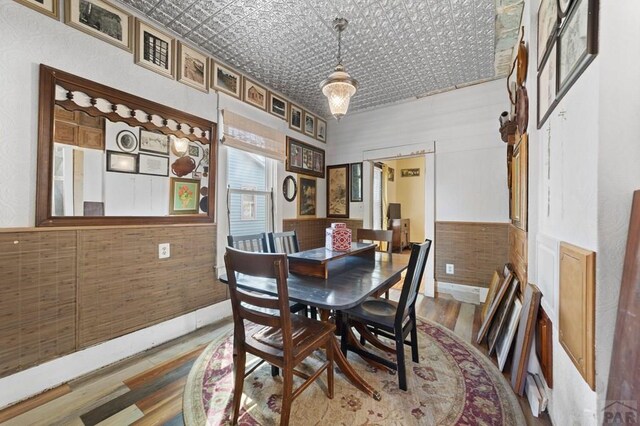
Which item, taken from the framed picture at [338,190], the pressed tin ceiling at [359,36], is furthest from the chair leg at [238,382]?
the framed picture at [338,190]

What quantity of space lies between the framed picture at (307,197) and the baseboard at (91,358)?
6.71 ft

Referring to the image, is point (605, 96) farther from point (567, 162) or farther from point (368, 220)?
point (368, 220)

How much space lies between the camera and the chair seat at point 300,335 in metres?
1.41

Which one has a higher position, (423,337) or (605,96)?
(605,96)

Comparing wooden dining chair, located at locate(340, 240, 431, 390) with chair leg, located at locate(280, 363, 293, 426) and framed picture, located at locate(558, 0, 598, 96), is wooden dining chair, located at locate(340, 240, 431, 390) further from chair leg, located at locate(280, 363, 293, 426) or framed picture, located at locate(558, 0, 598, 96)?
framed picture, located at locate(558, 0, 598, 96)

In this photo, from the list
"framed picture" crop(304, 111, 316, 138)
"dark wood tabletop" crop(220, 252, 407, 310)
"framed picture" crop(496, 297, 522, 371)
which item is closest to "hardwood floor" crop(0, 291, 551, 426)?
"framed picture" crop(496, 297, 522, 371)

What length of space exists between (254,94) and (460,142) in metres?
2.85

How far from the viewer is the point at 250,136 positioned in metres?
3.13

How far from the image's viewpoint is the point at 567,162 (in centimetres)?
120

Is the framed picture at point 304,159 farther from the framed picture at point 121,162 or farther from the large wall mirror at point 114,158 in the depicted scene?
the framed picture at point 121,162

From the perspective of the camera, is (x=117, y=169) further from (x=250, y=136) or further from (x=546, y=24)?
(x=546, y=24)

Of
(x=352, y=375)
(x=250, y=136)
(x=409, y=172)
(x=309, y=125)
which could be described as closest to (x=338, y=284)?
(x=352, y=375)

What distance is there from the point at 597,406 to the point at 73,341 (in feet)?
9.62

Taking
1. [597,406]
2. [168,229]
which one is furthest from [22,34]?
[597,406]
